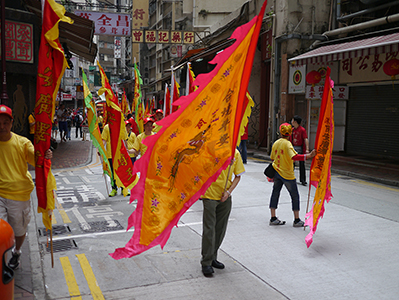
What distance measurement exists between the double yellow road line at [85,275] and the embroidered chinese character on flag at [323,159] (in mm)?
2972

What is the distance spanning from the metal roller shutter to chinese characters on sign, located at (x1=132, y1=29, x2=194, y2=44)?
440 inches

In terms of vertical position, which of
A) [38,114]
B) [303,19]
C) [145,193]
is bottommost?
[145,193]

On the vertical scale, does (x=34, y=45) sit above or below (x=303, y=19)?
below

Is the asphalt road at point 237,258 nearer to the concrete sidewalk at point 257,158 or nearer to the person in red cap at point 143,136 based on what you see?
the concrete sidewalk at point 257,158

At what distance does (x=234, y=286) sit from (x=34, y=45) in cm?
1119

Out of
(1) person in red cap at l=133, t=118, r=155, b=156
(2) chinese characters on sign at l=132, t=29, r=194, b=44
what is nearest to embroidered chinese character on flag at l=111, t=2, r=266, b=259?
(1) person in red cap at l=133, t=118, r=155, b=156

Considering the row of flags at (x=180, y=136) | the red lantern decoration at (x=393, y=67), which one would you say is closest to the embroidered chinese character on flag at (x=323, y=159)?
the row of flags at (x=180, y=136)

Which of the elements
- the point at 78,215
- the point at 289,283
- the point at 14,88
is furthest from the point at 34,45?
the point at 289,283

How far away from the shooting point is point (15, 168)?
4230 millimetres

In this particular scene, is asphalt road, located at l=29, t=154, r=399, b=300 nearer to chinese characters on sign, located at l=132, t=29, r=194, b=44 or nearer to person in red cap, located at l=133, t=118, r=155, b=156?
person in red cap, located at l=133, t=118, r=155, b=156

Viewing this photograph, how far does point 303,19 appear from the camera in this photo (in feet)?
51.9

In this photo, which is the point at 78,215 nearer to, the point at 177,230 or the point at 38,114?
the point at 177,230

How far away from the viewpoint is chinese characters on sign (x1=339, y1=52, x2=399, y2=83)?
42.4 feet

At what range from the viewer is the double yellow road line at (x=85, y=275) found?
13.2 ft
